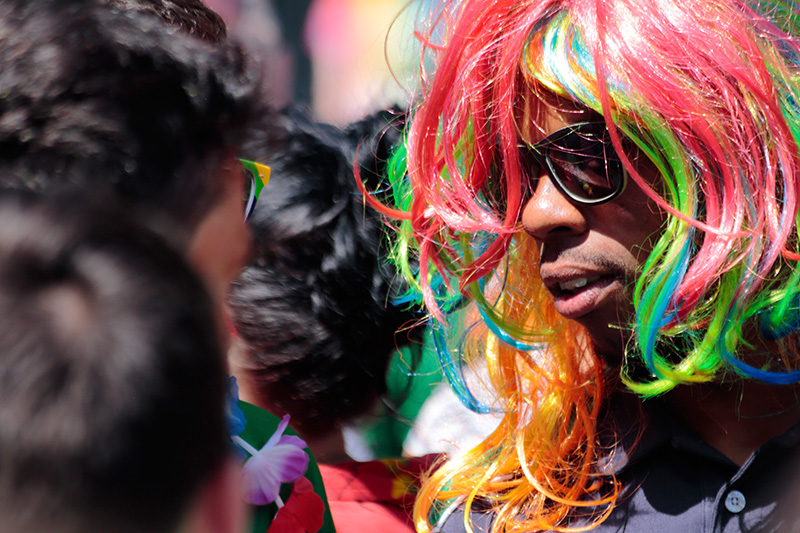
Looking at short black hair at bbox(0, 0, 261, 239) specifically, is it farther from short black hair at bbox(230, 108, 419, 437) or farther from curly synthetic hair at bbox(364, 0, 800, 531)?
short black hair at bbox(230, 108, 419, 437)

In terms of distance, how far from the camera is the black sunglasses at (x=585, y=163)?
1135mm

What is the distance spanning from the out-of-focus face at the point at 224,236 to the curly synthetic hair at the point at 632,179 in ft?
1.27

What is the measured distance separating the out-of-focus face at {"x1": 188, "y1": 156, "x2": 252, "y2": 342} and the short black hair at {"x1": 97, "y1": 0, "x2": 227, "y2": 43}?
0.29 meters

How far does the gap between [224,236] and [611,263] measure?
0.62 metres

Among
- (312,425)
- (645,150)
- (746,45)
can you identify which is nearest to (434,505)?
(312,425)

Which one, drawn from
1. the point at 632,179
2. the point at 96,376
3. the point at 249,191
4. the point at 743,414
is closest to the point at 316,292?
the point at 249,191

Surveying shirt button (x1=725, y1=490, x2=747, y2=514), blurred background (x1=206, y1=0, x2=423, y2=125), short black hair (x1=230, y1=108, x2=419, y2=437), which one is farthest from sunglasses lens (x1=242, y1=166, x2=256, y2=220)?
blurred background (x1=206, y1=0, x2=423, y2=125)

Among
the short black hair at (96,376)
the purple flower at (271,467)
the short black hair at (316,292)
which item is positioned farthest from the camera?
the short black hair at (316,292)

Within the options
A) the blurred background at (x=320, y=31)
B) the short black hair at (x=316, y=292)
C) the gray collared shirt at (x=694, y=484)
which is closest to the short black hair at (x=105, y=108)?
the short black hair at (x=316, y=292)

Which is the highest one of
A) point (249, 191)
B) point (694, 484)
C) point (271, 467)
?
point (249, 191)

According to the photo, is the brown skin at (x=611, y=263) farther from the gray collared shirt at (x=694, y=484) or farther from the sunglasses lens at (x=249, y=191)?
the sunglasses lens at (x=249, y=191)

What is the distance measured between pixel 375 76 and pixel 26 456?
2457 mm

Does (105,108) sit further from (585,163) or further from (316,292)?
(316,292)

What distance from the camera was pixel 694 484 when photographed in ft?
4.15
